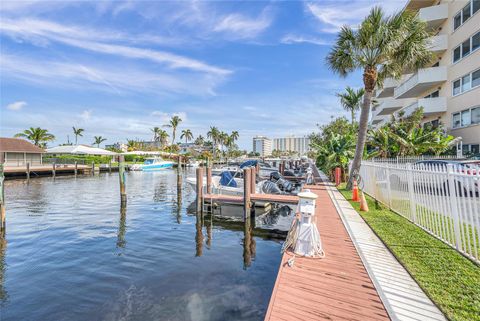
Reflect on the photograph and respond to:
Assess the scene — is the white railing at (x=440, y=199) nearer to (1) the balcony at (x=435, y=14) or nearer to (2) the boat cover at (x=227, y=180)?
(2) the boat cover at (x=227, y=180)

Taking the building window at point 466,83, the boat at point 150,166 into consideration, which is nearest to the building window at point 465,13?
the building window at point 466,83

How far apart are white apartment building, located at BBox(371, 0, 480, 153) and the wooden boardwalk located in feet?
58.3

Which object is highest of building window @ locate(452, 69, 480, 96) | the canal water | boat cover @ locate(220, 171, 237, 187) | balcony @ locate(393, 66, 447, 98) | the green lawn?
balcony @ locate(393, 66, 447, 98)

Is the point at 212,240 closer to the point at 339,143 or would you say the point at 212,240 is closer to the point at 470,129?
the point at 339,143

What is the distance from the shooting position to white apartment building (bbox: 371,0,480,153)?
20406 mm

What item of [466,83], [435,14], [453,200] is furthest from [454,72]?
[453,200]

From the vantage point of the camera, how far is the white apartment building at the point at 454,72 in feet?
66.9

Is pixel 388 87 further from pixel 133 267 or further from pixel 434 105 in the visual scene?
pixel 133 267

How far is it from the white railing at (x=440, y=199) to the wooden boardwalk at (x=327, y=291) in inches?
87.6

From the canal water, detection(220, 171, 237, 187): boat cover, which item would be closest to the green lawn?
the canal water

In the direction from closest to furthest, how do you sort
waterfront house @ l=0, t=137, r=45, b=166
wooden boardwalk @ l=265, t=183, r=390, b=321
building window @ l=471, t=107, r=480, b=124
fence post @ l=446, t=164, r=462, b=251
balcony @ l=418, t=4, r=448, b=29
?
wooden boardwalk @ l=265, t=183, r=390, b=321, fence post @ l=446, t=164, r=462, b=251, building window @ l=471, t=107, r=480, b=124, balcony @ l=418, t=4, r=448, b=29, waterfront house @ l=0, t=137, r=45, b=166

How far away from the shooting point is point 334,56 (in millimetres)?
16422

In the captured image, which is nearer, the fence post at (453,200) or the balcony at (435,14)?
the fence post at (453,200)

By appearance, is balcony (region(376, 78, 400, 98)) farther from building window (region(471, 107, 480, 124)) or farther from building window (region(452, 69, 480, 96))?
building window (region(471, 107, 480, 124))
